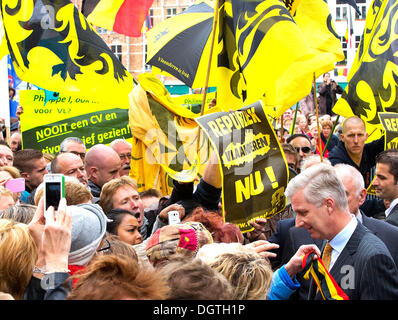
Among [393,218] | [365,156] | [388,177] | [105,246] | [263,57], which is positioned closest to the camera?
[105,246]

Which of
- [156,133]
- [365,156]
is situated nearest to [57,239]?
[156,133]

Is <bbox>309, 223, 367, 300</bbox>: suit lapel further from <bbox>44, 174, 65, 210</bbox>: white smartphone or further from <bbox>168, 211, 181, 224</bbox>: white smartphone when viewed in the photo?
<bbox>44, 174, 65, 210</bbox>: white smartphone

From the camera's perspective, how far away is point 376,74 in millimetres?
6320

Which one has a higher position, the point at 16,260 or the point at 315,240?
the point at 16,260

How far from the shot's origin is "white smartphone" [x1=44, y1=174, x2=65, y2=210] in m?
2.86

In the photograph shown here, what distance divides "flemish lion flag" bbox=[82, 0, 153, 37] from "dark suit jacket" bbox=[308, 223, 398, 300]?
546cm

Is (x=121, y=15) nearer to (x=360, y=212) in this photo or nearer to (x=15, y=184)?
(x=15, y=184)

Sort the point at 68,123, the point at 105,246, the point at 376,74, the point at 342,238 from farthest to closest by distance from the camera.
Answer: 1. the point at 68,123
2. the point at 376,74
3. the point at 105,246
4. the point at 342,238

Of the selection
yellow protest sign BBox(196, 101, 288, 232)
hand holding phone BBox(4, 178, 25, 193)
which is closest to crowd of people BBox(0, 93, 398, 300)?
yellow protest sign BBox(196, 101, 288, 232)

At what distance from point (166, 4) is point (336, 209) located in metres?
56.4

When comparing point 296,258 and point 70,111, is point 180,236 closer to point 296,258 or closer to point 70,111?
point 296,258

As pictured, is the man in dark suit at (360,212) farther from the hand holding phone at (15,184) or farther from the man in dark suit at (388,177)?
the hand holding phone at (15,184)

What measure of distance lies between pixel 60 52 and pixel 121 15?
133 centimetres

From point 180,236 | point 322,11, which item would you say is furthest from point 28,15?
point 180,236
